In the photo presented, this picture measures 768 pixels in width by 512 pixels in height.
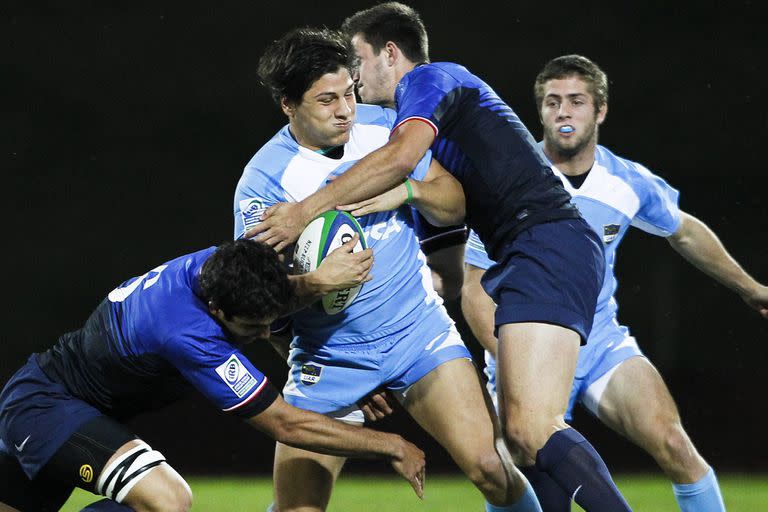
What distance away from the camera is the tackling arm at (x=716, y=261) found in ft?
16.5

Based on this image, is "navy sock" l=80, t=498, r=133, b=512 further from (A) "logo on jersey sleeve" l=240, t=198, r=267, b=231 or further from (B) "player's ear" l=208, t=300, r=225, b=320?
(A) "logo on jersey sleeve" l=240, t=198, r=267, b=231

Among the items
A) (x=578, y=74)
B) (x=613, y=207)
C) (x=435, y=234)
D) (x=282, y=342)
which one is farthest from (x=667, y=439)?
(x=578, y=74)

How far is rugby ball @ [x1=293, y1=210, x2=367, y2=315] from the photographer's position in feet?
12.6

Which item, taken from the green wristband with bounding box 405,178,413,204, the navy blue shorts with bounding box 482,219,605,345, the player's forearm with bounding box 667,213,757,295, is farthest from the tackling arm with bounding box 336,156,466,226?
the player's forearm with bounding box 667,213,757,295

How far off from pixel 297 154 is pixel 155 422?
7.74 meters

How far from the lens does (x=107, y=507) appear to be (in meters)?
3.53

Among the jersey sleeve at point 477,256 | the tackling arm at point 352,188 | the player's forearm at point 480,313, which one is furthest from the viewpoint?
the jersey sleeve at point 477,256

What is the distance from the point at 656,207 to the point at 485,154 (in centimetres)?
148

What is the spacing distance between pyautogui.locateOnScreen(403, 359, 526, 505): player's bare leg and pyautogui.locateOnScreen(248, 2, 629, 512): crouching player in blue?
181mm

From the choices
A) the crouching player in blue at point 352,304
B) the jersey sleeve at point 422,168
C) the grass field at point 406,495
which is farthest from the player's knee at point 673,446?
the grass field at point 406,495

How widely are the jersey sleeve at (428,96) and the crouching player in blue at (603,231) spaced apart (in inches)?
43.5

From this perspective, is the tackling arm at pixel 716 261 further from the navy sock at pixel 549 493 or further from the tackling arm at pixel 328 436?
the tackling arm at pixel 328 436

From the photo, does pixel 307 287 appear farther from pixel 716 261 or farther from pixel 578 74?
pixel 716 261

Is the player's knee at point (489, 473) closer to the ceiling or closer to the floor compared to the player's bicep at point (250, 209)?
closer to the floor
